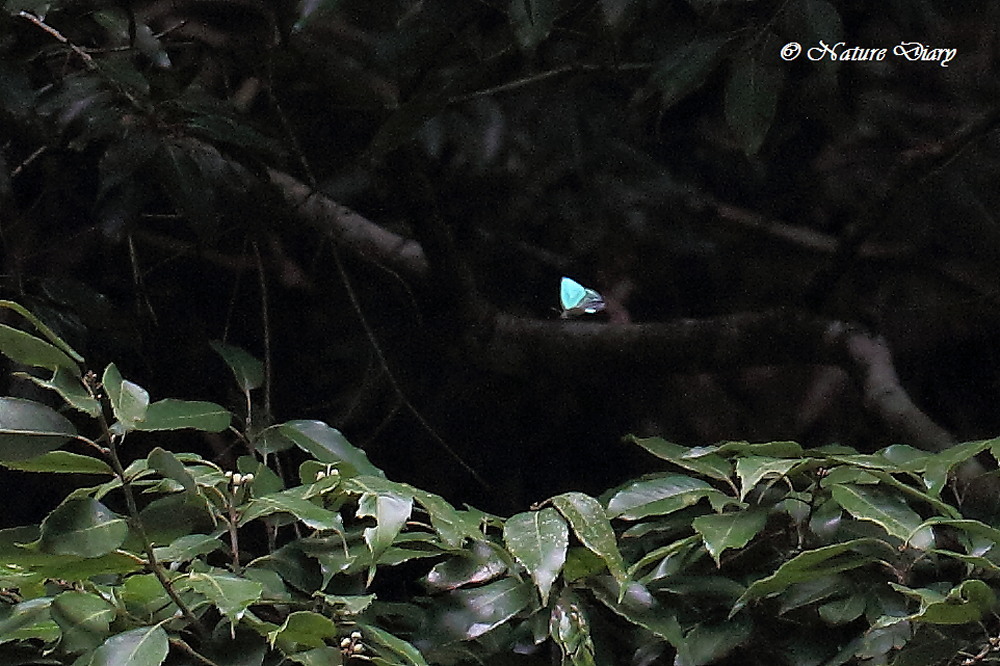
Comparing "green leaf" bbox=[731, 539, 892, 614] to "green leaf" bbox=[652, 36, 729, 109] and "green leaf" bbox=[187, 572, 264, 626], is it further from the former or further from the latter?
"green leaf" bbox=[652, 36, 729, 109]

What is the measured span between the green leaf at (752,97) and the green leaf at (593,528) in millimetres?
396

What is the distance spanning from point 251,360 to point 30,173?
617 millimetres

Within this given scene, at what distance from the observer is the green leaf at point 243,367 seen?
33.7 inches

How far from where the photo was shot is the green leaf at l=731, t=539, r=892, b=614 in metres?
0.60

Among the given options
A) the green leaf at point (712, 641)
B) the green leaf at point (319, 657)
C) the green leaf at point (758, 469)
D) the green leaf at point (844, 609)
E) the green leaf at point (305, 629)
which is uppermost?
the green leaf at point (758, 469)

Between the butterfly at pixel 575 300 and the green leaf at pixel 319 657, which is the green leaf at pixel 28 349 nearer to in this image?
the green leaf at pixel 319 657

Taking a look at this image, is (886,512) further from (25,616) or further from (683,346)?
(683,346)

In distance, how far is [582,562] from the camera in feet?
2.14

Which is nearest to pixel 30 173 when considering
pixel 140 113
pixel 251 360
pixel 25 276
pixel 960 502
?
pixel 25 276

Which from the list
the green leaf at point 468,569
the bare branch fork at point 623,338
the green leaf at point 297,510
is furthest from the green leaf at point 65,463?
the bare branch fork at point 623,338

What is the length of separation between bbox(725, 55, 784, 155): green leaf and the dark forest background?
132mm

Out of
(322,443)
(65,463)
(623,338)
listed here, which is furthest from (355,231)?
(65,463)

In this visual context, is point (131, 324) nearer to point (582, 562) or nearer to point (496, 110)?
point (496, 110)

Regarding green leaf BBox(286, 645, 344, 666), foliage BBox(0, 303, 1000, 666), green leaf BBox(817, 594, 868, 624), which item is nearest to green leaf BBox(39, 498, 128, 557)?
foliage BBox(0, 303, 1000, 666)
